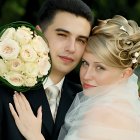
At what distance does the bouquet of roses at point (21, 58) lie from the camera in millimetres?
4277

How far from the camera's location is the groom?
181 inches

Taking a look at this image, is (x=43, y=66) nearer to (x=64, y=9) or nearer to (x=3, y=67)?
(x=3, y=67)

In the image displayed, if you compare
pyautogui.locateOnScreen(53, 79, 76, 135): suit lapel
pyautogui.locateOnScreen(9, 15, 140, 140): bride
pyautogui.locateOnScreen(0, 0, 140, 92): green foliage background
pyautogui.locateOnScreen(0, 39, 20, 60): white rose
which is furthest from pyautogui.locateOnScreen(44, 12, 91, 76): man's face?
pyautogui.locateOnScreen(0, 0, 140, 92): green foliage background

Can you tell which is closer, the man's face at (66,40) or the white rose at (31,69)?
the white rose at (31,69)

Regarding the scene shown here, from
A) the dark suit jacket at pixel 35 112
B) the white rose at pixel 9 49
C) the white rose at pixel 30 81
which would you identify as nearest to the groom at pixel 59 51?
the dark suit jacket at pixel 35 112

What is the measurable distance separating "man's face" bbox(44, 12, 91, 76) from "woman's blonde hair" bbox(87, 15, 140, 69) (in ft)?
0.39

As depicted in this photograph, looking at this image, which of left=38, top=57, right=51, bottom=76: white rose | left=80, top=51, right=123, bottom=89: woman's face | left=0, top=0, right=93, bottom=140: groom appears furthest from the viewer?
left=80, top=51, right=123, bottom=89: woman's face

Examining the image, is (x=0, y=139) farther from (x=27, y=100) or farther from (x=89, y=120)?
(x=89, y=120)

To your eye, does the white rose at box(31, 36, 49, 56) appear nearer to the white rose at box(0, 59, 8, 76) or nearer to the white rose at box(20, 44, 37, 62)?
the white rose at box(20, 44, 37, 62)

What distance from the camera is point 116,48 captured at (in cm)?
468

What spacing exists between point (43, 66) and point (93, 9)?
21.3 feet

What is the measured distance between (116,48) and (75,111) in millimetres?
688

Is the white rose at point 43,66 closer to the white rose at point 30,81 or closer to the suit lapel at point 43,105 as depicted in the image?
the white rose at point 30,81

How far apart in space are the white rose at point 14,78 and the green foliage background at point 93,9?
5971mm
